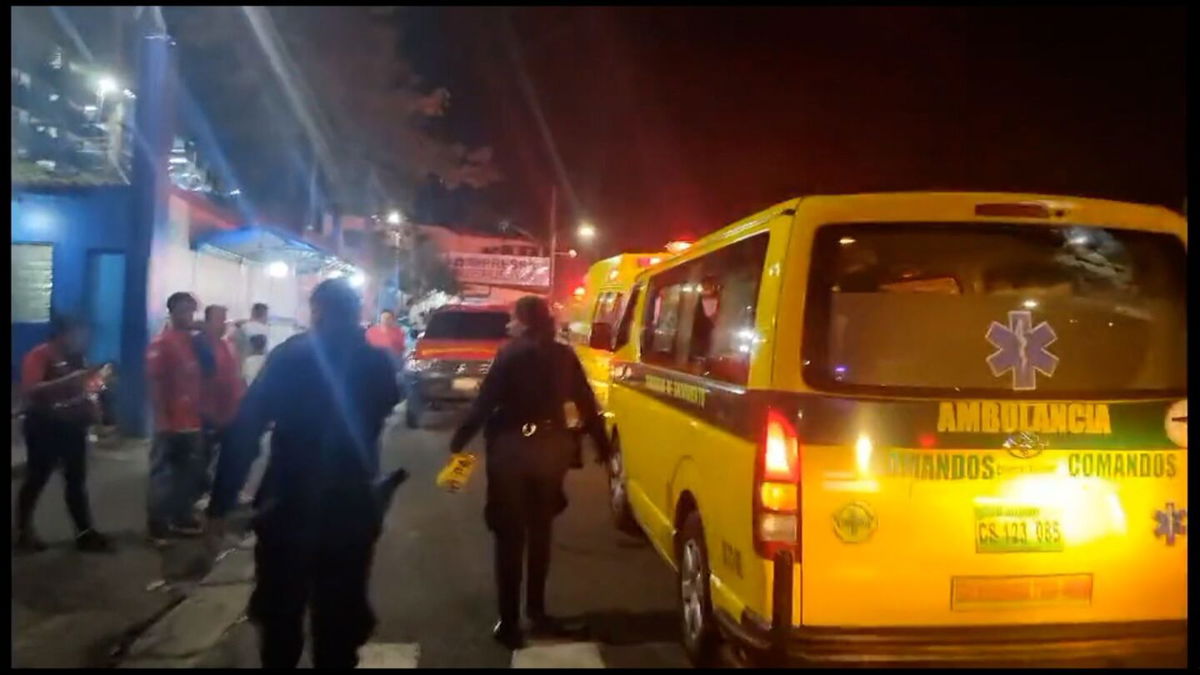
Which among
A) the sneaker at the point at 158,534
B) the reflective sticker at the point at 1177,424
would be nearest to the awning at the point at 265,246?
the sneaker at the point at 158,534

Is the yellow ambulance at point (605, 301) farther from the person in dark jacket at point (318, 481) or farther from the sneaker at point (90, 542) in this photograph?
the person in dark jacket at point (318, 481)

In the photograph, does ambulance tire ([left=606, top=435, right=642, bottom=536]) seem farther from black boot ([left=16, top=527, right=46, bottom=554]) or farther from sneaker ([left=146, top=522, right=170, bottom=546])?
black boot ([left=16, top=527, right=46, bottom=554])

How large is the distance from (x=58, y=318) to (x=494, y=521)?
3643 mm

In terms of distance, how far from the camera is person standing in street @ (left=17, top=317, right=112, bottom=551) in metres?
7.32

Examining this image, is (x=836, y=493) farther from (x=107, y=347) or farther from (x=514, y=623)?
(x=107, y=347)

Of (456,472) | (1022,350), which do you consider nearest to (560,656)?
(456,472)

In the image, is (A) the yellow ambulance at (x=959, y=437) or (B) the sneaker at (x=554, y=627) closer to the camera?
(A) the yellow ambulance at (x=959, y=437)

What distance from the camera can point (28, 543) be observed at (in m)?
7.55

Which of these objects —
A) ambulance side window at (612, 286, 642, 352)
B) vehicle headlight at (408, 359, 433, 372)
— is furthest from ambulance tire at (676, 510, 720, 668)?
vehicle headlight at (408, 359, 433, 372)

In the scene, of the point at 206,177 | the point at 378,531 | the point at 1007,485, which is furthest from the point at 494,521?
the point at 206,177

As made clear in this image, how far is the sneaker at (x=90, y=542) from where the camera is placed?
7.58 metres

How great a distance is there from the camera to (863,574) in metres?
4.29

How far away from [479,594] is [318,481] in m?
2.77

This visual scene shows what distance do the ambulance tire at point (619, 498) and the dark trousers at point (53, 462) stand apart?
3671mm
